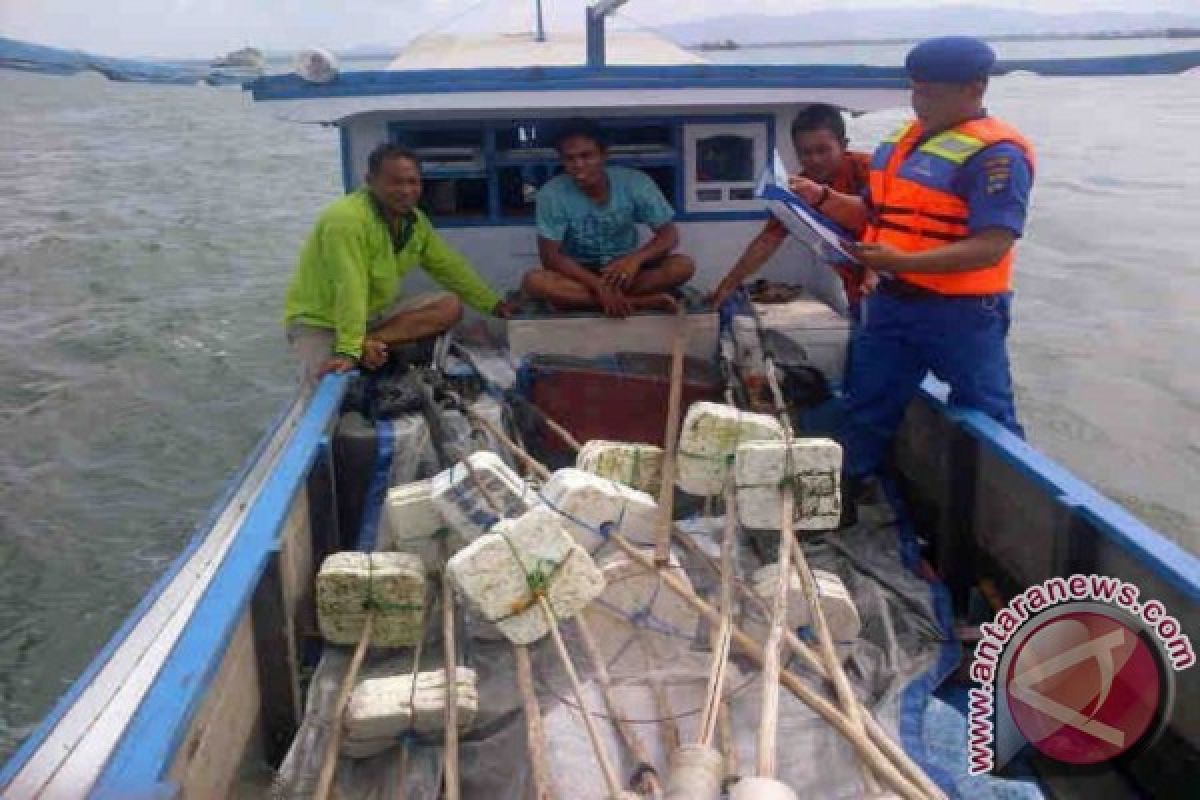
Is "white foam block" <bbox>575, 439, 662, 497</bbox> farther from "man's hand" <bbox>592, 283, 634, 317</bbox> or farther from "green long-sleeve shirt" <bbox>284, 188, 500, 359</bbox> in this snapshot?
"man's hand" <bbox>592, 283, 634, 317</bbox>

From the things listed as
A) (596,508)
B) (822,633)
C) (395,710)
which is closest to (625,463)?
(596,508)

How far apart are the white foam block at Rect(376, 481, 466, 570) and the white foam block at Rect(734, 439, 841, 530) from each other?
981 mm

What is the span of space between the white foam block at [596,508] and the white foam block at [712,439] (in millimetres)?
315

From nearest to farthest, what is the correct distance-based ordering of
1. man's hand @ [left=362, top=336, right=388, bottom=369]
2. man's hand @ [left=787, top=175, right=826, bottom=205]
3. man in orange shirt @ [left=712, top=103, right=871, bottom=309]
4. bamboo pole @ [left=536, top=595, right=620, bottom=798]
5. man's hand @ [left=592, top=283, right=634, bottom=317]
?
bamboo pole @ [left=536, top=595, right=620, bottom=798] < man's hand @ [left=787, top=175, right=826, bottom=205] < man's hand @ [left=362, top=336, right=388, bottom=369] < man in orange shirt @ [left=712, top=103, right=871, bottom=309] < man's hand @ [left=592, top=283, right=634, bottom=317]

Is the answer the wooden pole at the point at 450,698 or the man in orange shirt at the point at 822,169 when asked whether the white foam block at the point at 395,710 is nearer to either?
the wooden pole at the point at 450,698

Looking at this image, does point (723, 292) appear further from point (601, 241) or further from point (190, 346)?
point (190, 346)

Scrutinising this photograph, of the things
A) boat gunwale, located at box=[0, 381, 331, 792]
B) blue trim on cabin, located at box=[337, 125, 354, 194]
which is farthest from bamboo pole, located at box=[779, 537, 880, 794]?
blue trim on cabin, located at box=[337, 125, 354, 194]

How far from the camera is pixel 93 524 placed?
7.77 meters

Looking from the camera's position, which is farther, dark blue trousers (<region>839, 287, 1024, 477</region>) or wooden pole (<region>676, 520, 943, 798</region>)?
dark blue trousers (<region>839, 287, 1024, 477</region>)

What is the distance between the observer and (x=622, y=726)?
2.86m

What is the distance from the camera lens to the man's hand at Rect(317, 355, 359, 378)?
4914 mm

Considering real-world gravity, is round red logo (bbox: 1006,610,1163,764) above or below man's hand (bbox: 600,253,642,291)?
below

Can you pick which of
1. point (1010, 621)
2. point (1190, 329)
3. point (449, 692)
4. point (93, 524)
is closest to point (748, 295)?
point (1010, 621)

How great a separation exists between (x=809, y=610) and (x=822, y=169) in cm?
259
